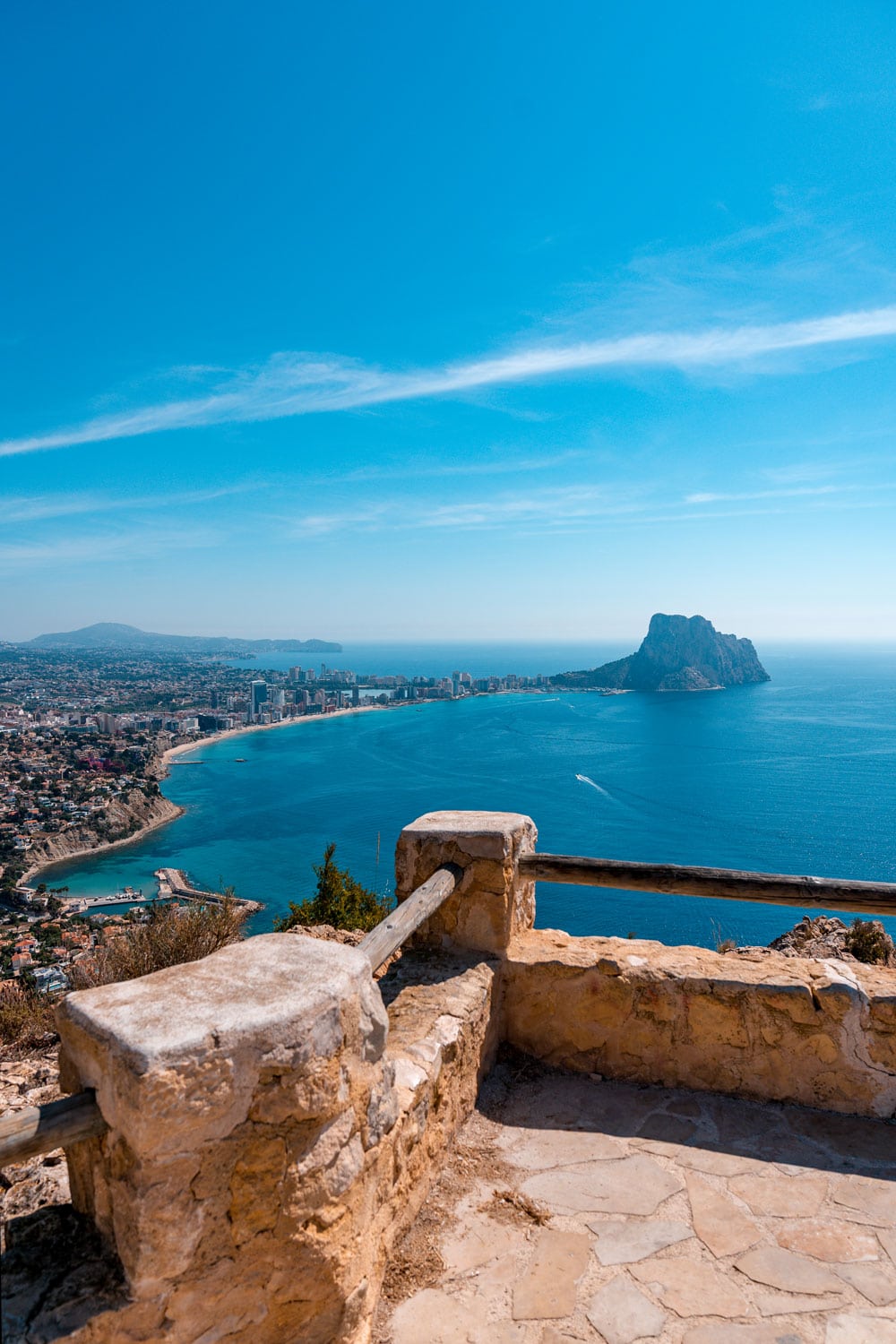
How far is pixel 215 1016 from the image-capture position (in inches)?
62.6

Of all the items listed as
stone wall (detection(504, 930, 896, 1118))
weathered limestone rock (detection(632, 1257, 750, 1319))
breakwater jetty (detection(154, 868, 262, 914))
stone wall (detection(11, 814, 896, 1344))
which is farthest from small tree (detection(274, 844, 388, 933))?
breakwater jetty (detection(154, 868, 262, 914))

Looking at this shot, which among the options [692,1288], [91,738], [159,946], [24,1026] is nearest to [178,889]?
[159,946]

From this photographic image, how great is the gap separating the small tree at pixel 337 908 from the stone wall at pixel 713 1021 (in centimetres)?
647

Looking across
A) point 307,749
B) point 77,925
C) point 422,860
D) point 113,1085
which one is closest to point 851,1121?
point 422,860

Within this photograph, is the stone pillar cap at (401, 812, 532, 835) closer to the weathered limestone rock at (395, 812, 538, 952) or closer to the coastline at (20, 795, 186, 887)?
the weathered limestone rock at (395, 812, 538, 952)

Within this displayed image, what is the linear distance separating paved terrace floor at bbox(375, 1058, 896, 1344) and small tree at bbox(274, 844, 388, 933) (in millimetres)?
6890

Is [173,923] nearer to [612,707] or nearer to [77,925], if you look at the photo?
[77,925]

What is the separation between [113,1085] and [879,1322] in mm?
2202

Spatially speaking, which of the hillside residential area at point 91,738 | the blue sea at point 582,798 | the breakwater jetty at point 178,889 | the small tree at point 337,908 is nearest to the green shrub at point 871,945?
the small tree at point 337,908

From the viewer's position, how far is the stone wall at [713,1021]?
3143 millimetres

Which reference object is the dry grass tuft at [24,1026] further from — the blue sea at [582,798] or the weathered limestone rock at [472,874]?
the blue sea at [582,798]

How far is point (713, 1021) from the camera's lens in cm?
329

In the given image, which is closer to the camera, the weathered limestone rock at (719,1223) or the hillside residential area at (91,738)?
the weathered limestone rock at (719,1223)

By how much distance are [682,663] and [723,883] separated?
107 meters
